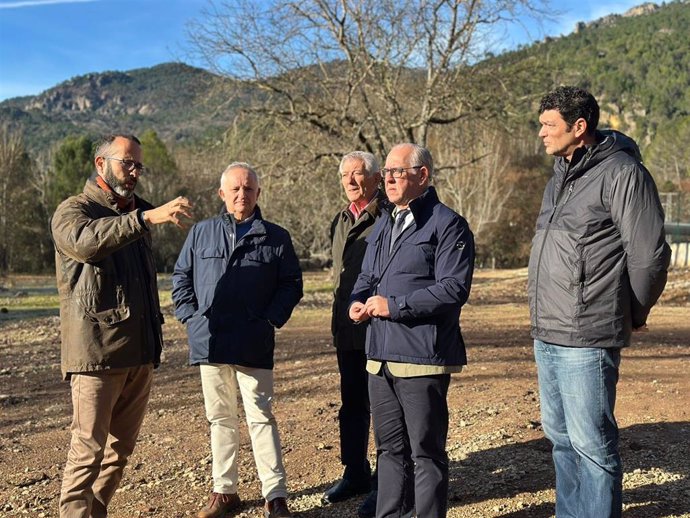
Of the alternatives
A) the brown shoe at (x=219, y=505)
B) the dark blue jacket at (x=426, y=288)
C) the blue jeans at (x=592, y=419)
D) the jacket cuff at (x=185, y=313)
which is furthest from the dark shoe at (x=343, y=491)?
the blue jeans at (x=592, y=419)

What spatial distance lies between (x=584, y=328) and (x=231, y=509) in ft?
7.51

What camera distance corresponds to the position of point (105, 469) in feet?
12.7

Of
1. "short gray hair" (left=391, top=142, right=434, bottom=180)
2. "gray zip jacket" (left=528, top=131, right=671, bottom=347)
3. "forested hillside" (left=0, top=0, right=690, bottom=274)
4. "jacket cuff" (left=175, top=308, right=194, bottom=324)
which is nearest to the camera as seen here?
"gray zip jacket" (left=528, top=131, right=671, bottom=347)

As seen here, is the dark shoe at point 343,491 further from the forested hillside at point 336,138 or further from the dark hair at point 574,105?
the forested hillside at point 336,138

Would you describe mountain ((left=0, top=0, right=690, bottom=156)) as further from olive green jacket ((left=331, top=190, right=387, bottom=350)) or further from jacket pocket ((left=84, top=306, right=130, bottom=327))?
jacket pocket ((left=84, top=306, right=130, bottom=327))

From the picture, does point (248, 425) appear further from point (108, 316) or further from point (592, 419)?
point (592, 419)

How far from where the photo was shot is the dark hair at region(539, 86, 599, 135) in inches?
126

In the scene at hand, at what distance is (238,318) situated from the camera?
4066 mm

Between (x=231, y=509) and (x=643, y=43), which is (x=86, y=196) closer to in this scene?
(x=231, y=509)

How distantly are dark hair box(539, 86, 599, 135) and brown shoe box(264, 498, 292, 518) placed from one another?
8.18 feet

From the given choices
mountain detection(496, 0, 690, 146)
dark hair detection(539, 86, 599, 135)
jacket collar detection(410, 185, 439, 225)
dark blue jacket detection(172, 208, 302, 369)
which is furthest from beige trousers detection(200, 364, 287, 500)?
mountain detection(496, 0, 690, 146)

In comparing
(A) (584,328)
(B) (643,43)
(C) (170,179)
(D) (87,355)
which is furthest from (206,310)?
(B) (643,43)

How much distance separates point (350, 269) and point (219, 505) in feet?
5.12

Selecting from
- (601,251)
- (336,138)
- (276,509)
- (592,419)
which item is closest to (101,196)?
(276,509)
